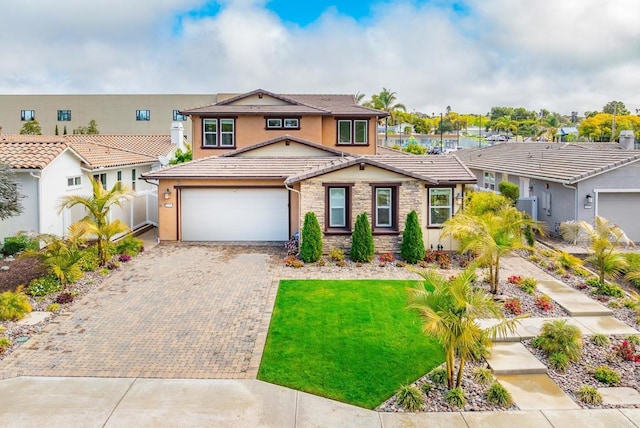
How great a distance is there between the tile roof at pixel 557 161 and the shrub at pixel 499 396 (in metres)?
14.7

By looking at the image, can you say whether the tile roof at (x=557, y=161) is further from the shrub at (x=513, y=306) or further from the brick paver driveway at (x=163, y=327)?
the brick paver driveway at (x=163, y=327)

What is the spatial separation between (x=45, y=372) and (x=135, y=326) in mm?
2388

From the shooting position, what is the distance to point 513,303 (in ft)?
38.3

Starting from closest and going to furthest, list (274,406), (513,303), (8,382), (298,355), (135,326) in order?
(274,406)
(8,382)
(298,355)
(135,326)
(513,303)

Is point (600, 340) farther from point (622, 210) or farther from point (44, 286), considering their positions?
point (44, 286)

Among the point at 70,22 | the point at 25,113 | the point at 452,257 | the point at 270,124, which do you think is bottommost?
the point at 452,257

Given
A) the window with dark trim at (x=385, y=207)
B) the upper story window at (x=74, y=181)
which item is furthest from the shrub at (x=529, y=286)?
the upper story window at (x=74, y=181)

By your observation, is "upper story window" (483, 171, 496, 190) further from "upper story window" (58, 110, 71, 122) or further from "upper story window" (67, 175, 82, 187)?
"upper story window" (58, 110, 71, 122)

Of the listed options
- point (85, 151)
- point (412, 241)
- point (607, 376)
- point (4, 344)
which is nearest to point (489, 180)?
point (412, 241)

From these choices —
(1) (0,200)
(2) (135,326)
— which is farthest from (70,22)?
(2) (135,326)

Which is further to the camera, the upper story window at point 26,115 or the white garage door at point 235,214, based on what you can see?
the upper story window at point 26,115

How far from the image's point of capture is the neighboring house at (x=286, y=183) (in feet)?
57.6

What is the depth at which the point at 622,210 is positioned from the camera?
20.1m

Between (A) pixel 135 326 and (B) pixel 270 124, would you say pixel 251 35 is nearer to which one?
(B) pixel 270 124
